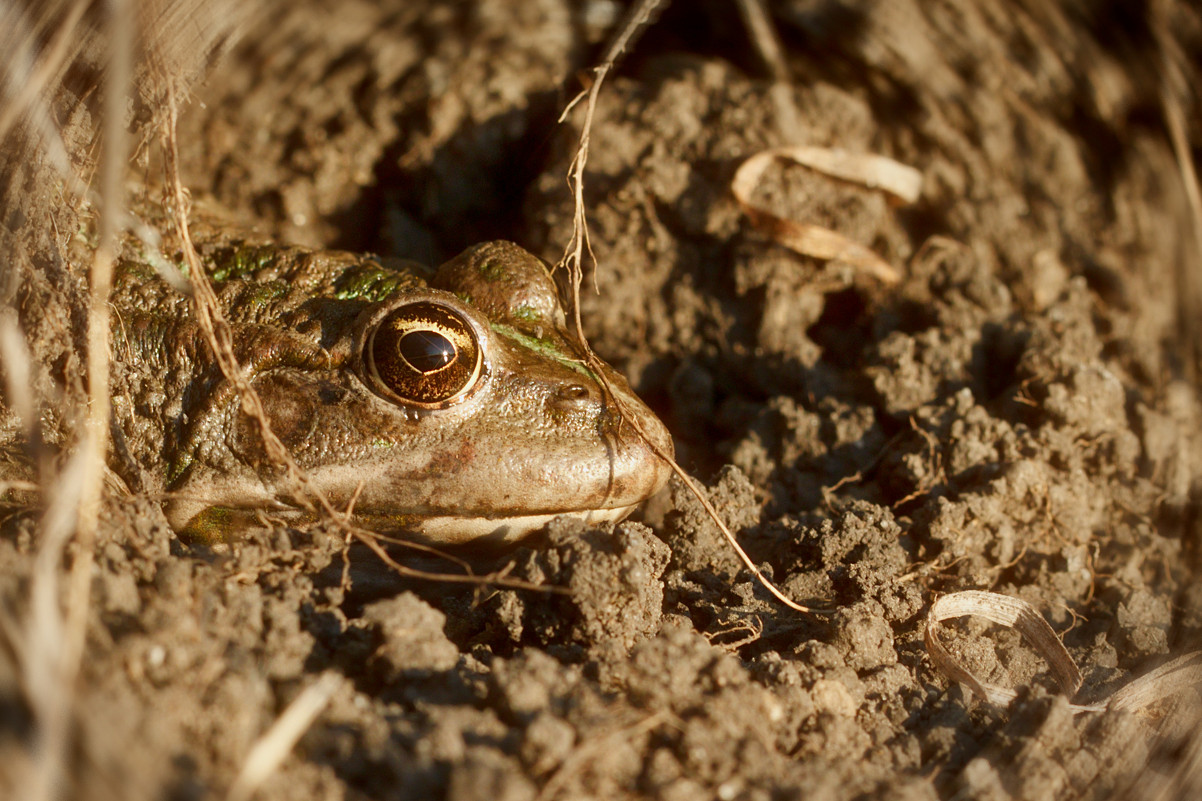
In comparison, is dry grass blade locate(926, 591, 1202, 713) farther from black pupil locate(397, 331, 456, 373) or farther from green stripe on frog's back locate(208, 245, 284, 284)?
green stripe on frog's back locate(208, 245, 284, 284)

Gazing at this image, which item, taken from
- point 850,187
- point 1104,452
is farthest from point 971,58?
point 1104,452

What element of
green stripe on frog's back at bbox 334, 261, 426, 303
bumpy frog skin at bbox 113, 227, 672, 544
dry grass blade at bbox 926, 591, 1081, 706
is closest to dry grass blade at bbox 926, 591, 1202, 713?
dry grass blade at bbox 926, 591, 1081, 706

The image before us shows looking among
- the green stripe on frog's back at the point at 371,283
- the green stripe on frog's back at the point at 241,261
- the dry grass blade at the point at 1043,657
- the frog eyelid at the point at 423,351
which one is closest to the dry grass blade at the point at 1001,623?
the dry grass blade at the point at 1043,657

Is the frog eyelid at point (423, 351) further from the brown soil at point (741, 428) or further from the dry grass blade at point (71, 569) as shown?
the dry grass blade at point (71, 569)

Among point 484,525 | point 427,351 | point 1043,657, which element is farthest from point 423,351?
point 1043,657

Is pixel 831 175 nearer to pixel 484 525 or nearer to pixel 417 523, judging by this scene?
pixel 484 525

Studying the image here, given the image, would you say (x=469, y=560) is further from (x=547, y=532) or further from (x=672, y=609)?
(x=672, y=609)
